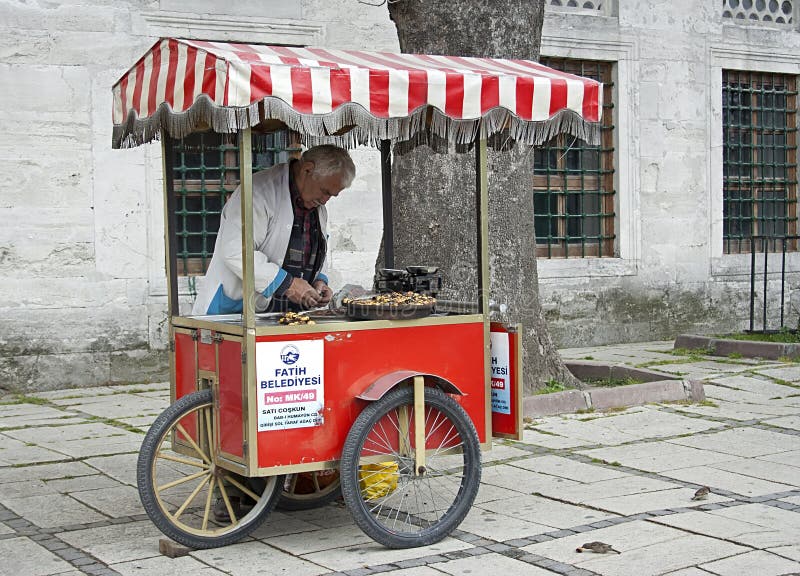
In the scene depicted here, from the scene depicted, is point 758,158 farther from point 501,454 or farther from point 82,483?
point 82,483

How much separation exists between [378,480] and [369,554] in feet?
1.69

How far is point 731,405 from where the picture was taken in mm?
8430

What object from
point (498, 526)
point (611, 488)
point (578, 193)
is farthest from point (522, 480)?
point (578, 193)

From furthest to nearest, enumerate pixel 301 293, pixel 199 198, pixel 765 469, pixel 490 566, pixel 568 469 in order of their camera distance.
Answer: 1. pixel 199 198
2. pixel 568 469
3. pixel 765 469
4. pixel 301 293
5. pixel 490 566

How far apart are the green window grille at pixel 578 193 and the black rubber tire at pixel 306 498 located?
7.18 metres

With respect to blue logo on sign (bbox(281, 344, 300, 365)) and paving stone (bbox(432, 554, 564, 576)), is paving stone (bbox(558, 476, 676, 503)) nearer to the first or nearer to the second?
paving stone (bbox(432, 554, 564, 576))

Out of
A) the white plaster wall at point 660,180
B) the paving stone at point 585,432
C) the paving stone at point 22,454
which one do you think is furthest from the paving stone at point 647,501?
the white plaster wall at point 660,180

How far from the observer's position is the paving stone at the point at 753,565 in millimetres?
4445

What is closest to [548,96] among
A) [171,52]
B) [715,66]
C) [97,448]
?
[171,52]

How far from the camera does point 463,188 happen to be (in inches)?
→ 317

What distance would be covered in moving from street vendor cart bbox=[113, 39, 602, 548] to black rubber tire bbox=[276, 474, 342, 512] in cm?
1

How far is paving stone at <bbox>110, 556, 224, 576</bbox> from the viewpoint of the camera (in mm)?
4617

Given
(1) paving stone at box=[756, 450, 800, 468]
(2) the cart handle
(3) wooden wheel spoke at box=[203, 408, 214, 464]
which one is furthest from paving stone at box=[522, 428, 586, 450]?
(3) wooden wheel spoke at box=[203, 408, 214, 464]

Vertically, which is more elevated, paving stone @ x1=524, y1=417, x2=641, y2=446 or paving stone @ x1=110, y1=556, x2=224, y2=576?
paving stone @ x1=524, y1=417, x2=641, y2=446
